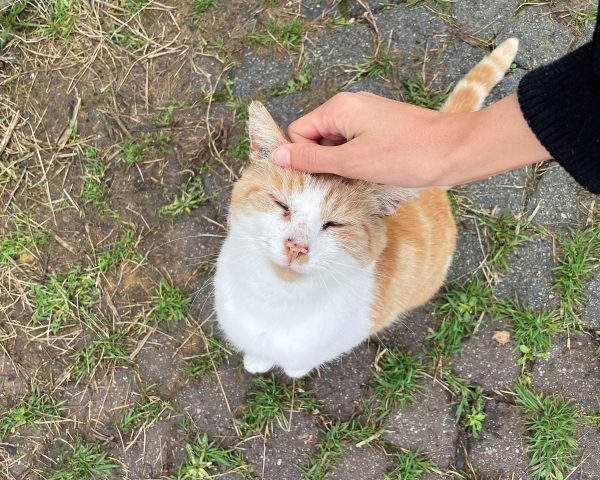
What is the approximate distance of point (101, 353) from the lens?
2520mm

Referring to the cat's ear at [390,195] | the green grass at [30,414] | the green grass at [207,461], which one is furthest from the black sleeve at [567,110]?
the green grass at [30,414]

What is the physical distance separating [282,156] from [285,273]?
1.19ft

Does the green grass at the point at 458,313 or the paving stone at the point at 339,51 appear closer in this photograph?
the green grass at the point at 458,313

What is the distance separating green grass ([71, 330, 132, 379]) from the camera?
2.51 meters

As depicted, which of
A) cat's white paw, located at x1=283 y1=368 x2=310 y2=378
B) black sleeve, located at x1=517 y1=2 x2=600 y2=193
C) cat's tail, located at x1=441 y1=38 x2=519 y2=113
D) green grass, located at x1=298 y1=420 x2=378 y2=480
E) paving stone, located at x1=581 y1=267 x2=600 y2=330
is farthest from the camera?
paving stone, located at x1=581 y1=267 x2=600 y2=330

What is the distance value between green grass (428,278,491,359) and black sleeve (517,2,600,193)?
1.24m

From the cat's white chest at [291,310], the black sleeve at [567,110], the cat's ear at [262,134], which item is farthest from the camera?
the cat's white chest at [291,310]

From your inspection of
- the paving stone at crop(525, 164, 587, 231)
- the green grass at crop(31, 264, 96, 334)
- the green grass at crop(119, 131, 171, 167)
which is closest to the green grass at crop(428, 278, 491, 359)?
the paving stone at crop(525, 164, 587, 231)

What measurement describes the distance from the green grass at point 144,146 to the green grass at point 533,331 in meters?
1.85

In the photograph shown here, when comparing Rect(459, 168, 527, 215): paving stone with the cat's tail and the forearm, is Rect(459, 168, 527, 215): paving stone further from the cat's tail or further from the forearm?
the forearm

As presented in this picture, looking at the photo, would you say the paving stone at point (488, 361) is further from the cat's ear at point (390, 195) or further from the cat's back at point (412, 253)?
the cat's ear at point (390, 195)

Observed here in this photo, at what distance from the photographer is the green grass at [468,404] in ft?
7.86

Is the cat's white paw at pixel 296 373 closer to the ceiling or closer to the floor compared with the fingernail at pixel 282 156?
closer to the floor

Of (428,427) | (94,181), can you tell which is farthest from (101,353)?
(428,427)
